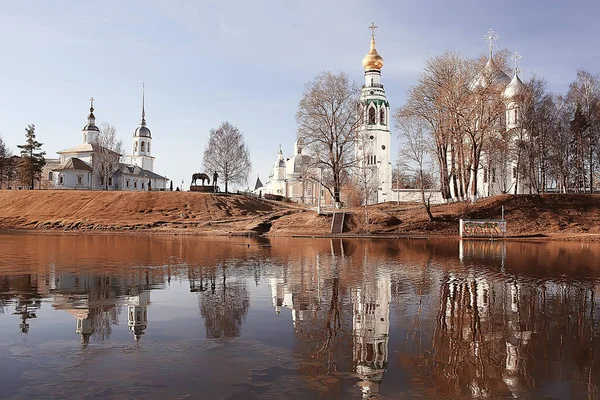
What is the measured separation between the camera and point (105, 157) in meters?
72.0

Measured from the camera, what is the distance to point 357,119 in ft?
155

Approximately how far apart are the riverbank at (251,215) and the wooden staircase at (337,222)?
50 centimetres

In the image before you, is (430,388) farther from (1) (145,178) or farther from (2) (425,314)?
(1) (145,178)

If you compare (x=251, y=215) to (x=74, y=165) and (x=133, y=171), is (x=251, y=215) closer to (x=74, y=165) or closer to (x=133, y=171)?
(x=74, y=165)

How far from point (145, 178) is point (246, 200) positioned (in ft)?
108

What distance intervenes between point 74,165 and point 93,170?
254cm

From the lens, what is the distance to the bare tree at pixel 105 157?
72.6m

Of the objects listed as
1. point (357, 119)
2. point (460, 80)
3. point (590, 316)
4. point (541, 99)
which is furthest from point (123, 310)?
point (541, 99)

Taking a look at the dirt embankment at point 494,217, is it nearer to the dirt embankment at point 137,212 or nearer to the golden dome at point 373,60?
the dirt embankment at point 137,212

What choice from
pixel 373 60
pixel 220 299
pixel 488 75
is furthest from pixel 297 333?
pixel 373 60

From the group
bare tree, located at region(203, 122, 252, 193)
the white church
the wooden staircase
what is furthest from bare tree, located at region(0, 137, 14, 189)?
the wooden staircase

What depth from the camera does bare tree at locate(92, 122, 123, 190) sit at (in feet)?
238

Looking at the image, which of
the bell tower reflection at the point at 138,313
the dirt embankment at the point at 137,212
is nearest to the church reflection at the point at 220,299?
the bell tower reflection at the point at 138,313

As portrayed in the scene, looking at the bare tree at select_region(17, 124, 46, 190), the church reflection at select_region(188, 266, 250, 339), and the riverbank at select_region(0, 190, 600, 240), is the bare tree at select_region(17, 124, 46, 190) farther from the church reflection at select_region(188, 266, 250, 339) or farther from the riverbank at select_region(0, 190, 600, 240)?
the church reflection at select_region(188, 266, 250, 339)
